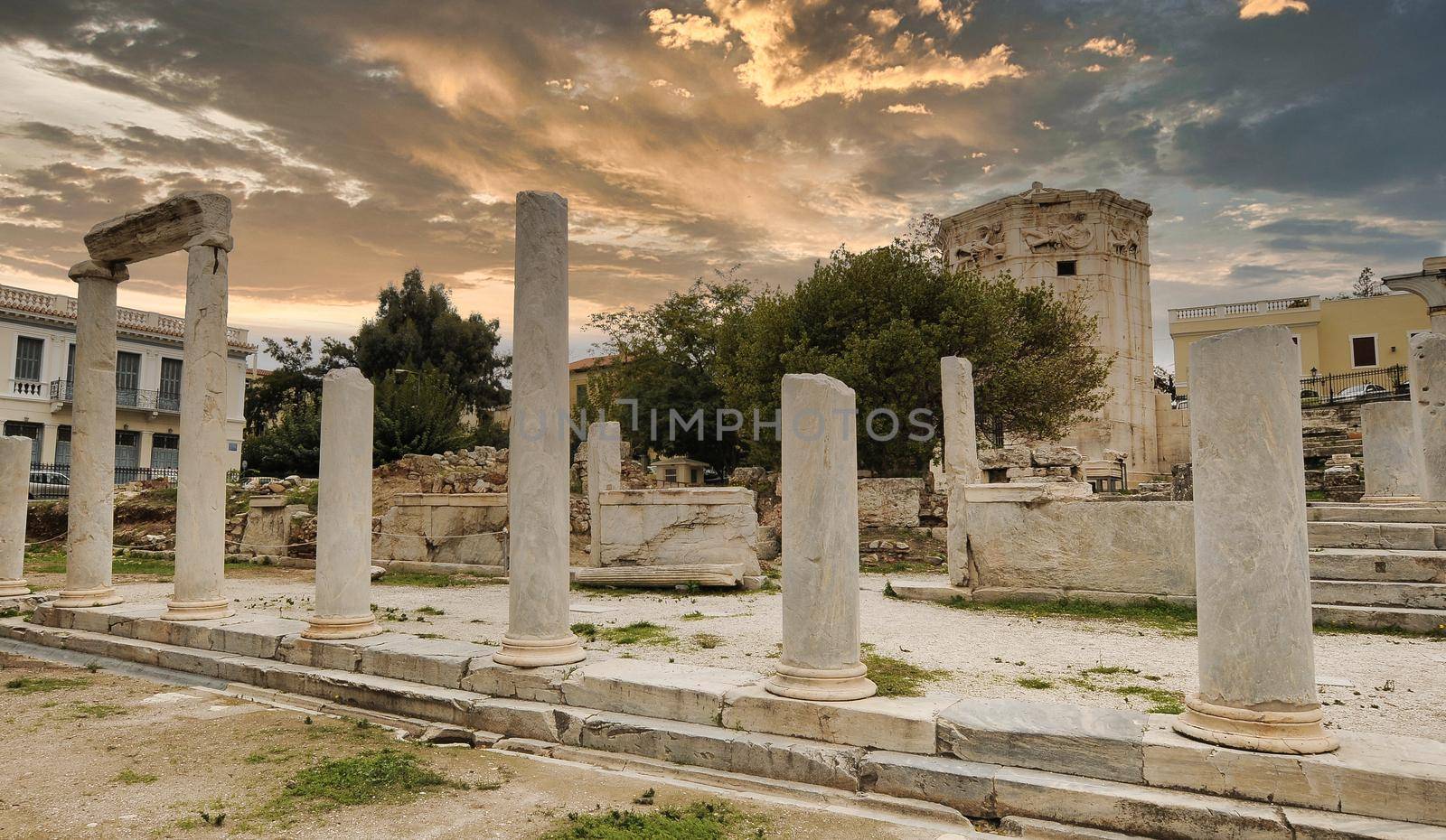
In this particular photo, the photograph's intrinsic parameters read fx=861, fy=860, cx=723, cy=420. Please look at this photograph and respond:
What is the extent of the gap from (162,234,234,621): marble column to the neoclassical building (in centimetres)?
2069

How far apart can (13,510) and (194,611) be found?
518cm

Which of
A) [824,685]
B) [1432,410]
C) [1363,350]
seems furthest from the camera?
[1363,350]

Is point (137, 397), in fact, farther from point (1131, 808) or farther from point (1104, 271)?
point (1131, 808)

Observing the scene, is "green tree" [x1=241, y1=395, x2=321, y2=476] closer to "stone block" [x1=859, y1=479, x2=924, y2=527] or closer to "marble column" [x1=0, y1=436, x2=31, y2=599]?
"marble column" [x1=0, y1=436, x2=31, y2=599]

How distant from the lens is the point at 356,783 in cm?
461

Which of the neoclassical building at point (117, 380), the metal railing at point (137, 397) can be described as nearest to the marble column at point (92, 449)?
the neoclassical building at point (117, 380)

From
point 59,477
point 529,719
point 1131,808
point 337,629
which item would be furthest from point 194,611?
point 59,477

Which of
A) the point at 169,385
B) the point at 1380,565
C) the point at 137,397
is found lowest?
the point at 1380,565

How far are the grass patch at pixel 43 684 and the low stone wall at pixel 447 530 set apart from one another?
23.4ft

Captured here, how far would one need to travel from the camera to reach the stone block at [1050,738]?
4156 mm

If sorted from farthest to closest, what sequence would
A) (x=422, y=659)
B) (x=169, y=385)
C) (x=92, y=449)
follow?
(x=169, y=385) < (x=92, y=449) < (x=422, y=659)

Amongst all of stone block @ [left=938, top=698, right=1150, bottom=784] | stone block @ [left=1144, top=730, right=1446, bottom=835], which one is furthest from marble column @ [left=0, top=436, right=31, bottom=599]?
stone block @ [left=1144, top=730, right=1446, bottom=835]

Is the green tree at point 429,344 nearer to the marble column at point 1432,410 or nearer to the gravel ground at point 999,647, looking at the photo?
the gravel ground at point 999,647

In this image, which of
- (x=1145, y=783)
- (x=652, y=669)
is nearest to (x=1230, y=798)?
(x=1145, y=783)
